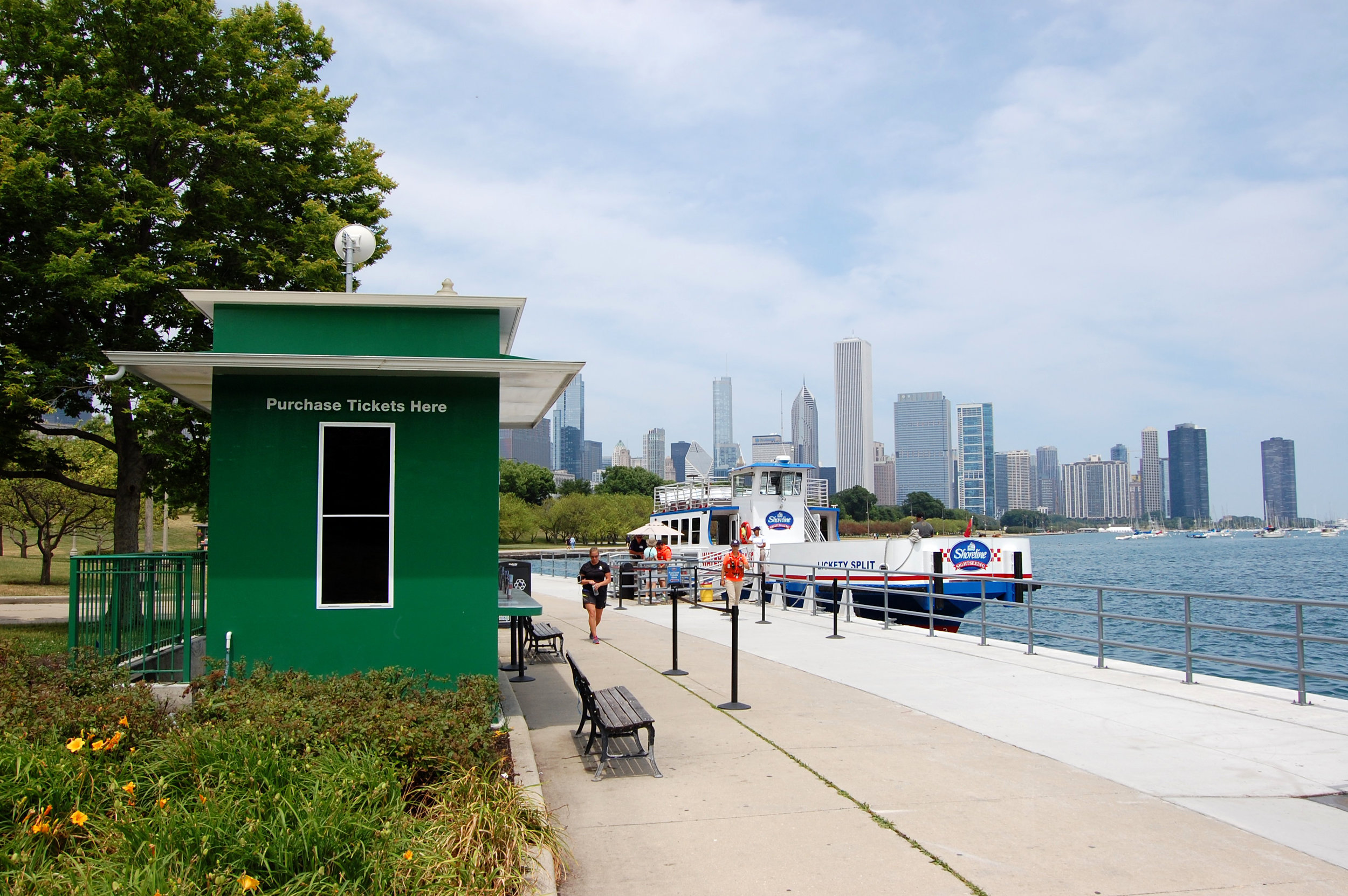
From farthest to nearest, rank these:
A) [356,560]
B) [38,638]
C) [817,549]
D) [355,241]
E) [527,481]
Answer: [527,481] < [817,549] < [38,638] < [355,241] < [356,560]

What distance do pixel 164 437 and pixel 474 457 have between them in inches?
443

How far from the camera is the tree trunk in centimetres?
1844

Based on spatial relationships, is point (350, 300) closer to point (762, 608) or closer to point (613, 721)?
point (613, 721)

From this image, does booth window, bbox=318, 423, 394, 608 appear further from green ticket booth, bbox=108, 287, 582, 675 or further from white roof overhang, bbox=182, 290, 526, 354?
white roof overhang, bbox=182, 290, 526, 354

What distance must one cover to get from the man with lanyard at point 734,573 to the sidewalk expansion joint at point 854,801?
32.6 feet

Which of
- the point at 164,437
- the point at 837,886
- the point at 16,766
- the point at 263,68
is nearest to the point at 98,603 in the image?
the point at 16,766

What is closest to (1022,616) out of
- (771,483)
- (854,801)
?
(771,483)

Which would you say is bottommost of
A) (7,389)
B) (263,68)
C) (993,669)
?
(993,669)

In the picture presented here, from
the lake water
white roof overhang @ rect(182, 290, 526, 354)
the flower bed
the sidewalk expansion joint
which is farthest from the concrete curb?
the lake water

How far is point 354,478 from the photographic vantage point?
27.3ft

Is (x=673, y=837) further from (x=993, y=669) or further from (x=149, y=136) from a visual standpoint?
(x=149, y=136)

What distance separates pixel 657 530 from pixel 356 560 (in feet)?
96.3

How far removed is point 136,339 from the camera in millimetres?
18422

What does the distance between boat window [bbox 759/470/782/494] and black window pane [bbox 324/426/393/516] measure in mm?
23689
